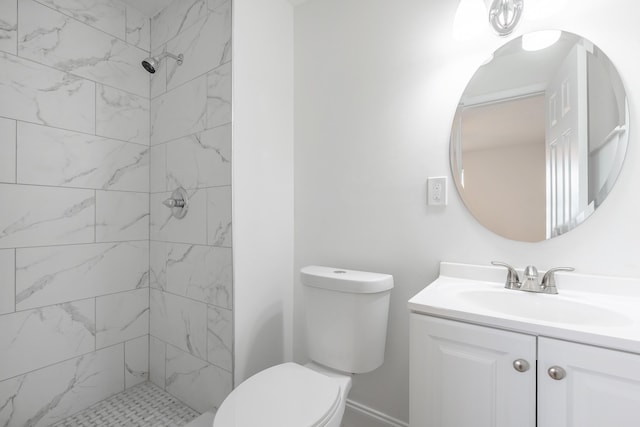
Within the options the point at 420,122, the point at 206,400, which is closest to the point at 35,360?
the point at 206,400

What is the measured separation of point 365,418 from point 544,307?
3.28 ft

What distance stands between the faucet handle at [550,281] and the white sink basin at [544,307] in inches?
1.3

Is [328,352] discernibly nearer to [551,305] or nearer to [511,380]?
[511,380]

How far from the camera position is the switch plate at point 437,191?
134 centimetres

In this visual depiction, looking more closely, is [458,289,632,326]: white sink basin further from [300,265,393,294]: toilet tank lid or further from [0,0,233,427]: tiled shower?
[0,0,233,427]: tiled shower

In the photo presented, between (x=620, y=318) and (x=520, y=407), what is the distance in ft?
1.29

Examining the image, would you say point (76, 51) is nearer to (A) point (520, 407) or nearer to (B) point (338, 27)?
(B) point (338, 27)

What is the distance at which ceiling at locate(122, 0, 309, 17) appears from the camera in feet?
5.88

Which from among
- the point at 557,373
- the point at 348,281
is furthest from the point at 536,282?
the point at 348,281

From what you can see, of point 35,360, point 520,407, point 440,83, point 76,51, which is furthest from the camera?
point 76,51

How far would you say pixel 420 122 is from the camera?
55.4 inches

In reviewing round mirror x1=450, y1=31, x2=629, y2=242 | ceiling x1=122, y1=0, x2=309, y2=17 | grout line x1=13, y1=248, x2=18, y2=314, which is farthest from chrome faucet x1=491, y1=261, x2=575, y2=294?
grout line x1=13, y1=248, x2=18, y2=314

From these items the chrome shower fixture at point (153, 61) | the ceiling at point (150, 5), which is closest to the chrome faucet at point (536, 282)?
the ceiling at point (150, 5)

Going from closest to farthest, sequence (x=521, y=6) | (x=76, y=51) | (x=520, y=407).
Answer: (x=520, y=407), (x=521, y=6), (x=76, y=51)
